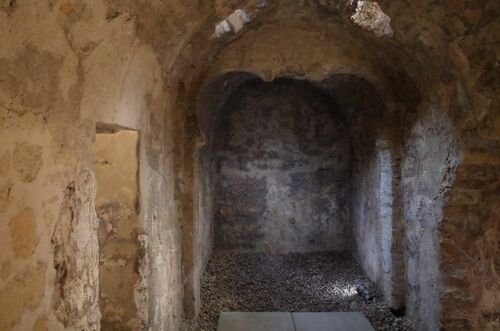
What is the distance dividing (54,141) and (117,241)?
52.4 inches

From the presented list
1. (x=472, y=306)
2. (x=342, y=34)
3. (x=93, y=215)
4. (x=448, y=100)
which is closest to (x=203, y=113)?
(x=342, y=34)

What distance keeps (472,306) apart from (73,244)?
9.67 feet

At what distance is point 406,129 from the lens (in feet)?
13.5

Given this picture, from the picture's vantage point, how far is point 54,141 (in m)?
1.63

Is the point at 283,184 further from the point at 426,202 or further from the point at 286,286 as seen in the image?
the point at 426,202

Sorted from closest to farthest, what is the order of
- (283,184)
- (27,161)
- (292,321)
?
1. (27,161)
2. (292,321)
3. (283,184)

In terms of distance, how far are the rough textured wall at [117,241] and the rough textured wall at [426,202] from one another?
2.27 m

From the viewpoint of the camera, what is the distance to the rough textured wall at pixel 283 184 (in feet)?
22.2

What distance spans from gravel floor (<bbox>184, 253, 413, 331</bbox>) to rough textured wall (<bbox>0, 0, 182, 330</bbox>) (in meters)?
2.43

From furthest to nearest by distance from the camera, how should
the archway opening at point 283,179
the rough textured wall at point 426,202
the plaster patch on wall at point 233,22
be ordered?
the archway opening at point 283,179 < the plaster patch on wall at point 233,22 < the rough textured wall at point 426,202

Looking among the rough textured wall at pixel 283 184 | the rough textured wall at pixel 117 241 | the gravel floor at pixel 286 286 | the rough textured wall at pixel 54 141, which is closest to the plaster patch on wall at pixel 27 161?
the rough textured wall at pixel 54 141

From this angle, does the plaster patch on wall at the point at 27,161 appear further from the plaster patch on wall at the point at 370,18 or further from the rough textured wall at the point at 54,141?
the plaster patch on wall at the point at 370,18

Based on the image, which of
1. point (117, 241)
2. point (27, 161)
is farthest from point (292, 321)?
point (27, 161)

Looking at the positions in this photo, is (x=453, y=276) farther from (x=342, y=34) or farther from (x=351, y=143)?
(x=351, y=143)
